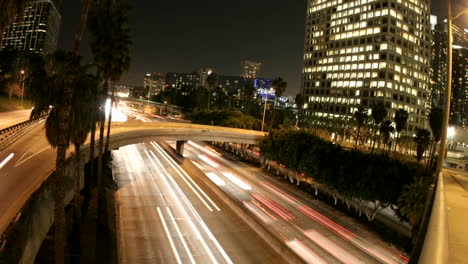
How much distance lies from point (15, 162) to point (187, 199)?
19.8 meters

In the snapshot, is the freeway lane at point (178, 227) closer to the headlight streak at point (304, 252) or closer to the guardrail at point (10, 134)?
the headlight streak at point (304, 252)

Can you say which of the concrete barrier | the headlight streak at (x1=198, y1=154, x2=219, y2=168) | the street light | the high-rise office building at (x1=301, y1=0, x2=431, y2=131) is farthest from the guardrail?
the high-rise office building at (x1=301, y1=0, x2=431, y2=131)

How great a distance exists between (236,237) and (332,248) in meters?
9.07

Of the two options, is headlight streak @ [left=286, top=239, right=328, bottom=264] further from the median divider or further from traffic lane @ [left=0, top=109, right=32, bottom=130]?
traffic lane @ [left=0, top=109, right=32, bottom=130]

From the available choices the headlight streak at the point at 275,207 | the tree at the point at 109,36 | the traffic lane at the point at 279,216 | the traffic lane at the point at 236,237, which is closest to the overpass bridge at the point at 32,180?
the tree at the point at 109,36

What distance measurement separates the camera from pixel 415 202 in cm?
2961

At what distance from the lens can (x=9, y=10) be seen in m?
10.9

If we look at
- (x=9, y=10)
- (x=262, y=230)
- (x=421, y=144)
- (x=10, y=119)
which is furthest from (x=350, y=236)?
(x=10, y=119)

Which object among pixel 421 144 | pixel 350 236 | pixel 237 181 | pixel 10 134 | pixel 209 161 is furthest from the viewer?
pixel 421 144

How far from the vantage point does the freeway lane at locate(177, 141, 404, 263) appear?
91.5ft

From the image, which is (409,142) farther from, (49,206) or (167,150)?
(49,206)

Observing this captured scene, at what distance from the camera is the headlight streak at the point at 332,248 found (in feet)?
86.7

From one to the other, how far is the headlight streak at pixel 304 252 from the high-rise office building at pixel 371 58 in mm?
121344

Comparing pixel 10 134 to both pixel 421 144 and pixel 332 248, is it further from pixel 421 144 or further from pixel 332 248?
pixel 421 144
